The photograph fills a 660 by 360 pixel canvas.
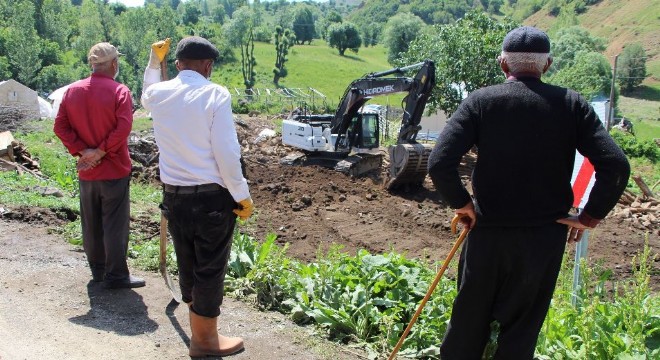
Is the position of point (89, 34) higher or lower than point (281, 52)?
higher

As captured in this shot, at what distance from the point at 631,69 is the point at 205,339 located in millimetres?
80809

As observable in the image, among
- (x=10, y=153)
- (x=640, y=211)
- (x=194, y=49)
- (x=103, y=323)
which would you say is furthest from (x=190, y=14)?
(x=194, y=49)

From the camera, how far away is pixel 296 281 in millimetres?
5703

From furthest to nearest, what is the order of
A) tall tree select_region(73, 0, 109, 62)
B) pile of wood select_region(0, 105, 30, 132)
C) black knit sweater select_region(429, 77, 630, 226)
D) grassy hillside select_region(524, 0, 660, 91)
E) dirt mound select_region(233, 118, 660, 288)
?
1. grassy hillside select_region(524, 0, 660, 91)
2. tall tree select_region(73, 0, 109, 62)
3. pile of wood select_region(0, 105, 30, 132)
4. dirt mound select_region(233, 118, 660, 288)
5. black knit sweater select_region(429, 77, 630, 226)

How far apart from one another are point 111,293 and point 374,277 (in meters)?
2.24

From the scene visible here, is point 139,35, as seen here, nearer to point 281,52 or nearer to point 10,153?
point 281,52

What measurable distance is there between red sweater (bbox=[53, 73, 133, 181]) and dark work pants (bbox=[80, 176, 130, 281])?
114 mm

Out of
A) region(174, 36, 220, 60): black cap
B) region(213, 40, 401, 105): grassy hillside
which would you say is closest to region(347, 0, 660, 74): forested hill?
region(213, 40, 401, 105): grassy hillside

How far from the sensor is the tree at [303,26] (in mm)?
121562

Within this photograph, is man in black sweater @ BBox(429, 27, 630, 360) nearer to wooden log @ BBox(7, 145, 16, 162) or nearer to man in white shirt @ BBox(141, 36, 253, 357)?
man in white shirt @ BBox(141, 36, 253, 357)

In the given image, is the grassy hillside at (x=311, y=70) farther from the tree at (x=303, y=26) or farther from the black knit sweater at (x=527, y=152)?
the black knit sweater at (x=527, y=152)

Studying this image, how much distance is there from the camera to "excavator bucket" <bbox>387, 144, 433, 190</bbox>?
14953 mm

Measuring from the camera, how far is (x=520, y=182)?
3.59 meters

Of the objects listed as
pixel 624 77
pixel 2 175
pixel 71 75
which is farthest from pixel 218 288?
pixel 624 77
